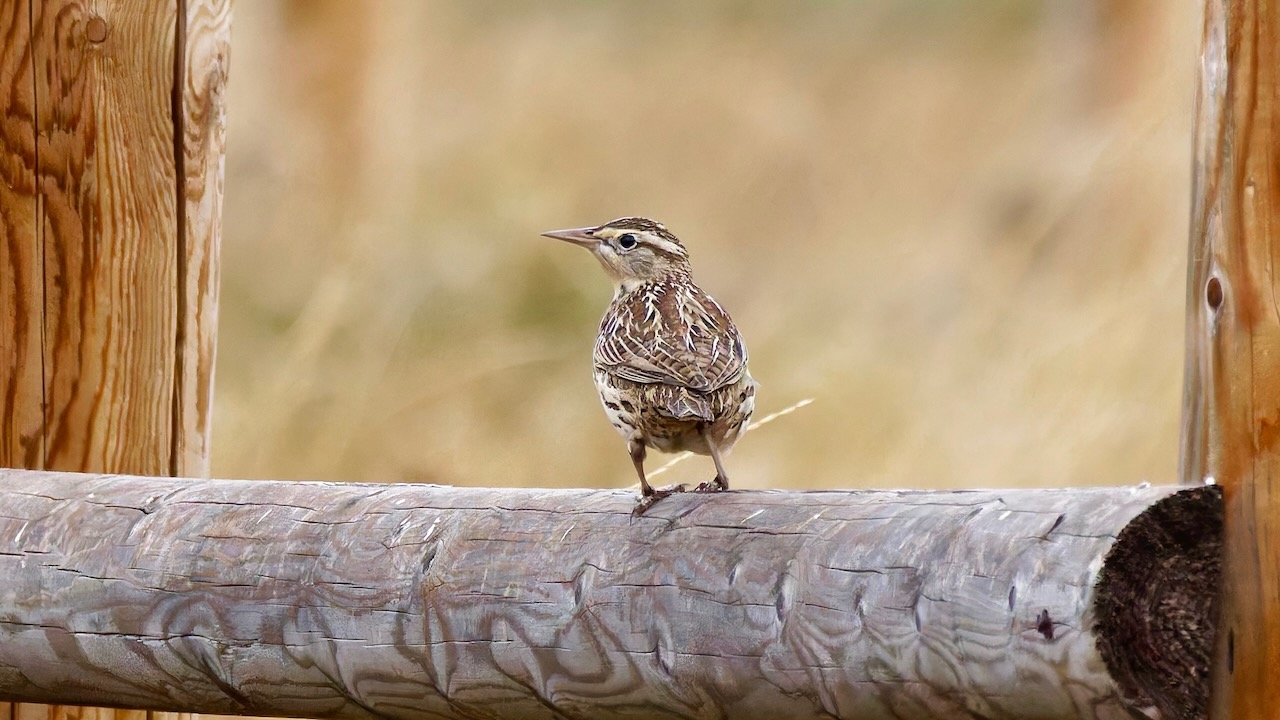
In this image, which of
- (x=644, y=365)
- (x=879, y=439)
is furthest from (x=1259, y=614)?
(x=879, y=439)

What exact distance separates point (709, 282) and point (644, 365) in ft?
16.8

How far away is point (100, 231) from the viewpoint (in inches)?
135

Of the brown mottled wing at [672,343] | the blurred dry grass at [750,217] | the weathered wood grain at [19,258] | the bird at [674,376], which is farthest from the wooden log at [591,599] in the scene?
the blurred dry grass at [750,217]

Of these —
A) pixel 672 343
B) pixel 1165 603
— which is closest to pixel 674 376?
pixel 672 343

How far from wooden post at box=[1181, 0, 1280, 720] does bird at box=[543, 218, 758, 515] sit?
1219 mm

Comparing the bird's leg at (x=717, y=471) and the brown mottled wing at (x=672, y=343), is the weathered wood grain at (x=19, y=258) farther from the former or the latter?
the bird's leg at (x=717, y=471)

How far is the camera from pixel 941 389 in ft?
28.2

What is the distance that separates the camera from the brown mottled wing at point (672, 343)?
11.6ft

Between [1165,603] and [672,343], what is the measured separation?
5.87 feet

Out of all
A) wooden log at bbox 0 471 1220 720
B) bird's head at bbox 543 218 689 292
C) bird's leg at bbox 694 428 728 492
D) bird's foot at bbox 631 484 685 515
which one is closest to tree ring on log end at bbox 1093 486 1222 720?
wooden log at bbox 0 471 1220 720

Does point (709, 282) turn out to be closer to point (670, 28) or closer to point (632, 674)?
point (670, 28)

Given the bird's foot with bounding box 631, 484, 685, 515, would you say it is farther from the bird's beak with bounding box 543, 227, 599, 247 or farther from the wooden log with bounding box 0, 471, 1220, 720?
the bird's beak with bounding box 543, 227, 599, 247

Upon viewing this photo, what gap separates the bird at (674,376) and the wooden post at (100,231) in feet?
3.35

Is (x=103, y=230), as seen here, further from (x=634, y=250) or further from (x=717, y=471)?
(x=634, y=250)
